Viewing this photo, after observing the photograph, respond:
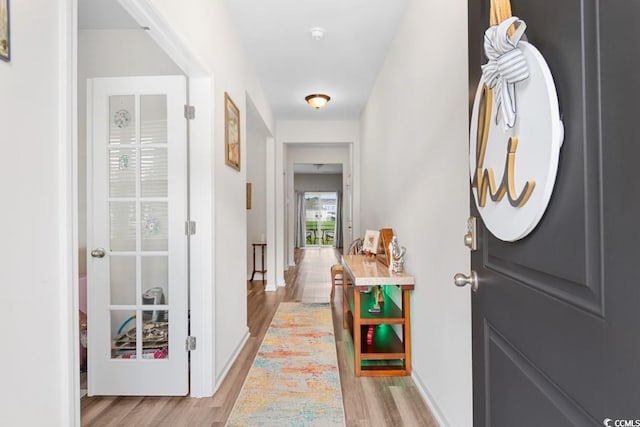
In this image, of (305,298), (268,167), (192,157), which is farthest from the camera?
(268,167)

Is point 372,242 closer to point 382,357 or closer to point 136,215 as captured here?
point 382,357

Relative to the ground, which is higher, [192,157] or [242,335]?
[192,157]

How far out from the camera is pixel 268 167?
525 centimetres

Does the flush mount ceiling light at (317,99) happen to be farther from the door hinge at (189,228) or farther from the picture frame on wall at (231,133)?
the door hinge at (189,228)

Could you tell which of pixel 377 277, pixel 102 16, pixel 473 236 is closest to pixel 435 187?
pixel 377 277

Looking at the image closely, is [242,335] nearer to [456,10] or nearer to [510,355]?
[510,355]

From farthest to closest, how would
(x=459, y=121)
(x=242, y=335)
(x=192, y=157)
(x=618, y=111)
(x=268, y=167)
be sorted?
(x=268, y=167), (x=242, y=335), (x=192, y=157), (x=459, y=121), (x=618, y=111)

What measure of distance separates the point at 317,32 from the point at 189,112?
1.36 meters

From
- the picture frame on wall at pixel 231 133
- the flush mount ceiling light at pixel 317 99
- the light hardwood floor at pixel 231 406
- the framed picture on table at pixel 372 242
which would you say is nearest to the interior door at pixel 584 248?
the light hardwood floor at pixel 231 406

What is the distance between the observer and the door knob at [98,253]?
216cm
